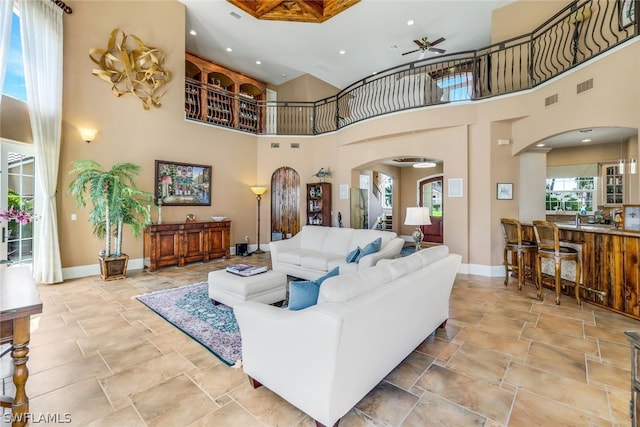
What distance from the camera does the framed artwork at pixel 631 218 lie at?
332 cm

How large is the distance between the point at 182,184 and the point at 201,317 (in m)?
4.18

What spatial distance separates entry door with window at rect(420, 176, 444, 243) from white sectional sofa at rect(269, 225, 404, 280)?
5927 mm

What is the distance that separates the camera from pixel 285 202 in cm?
843

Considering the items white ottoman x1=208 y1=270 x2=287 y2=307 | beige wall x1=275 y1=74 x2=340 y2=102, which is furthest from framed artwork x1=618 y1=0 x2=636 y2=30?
beige wall x1=275 y1=74 x2=340 y2=102

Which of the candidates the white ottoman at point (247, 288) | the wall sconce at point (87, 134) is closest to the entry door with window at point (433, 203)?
the white ottoman at point (247, 288)

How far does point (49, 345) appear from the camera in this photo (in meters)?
2.69

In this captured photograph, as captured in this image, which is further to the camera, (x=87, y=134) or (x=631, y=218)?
(x=87, y=134)

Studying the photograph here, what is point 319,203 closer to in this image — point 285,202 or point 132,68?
point 285,202

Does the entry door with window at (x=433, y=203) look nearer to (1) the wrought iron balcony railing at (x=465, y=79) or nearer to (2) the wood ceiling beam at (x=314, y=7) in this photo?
(1) the wrought iron balcony railing at (x=465, y=79)

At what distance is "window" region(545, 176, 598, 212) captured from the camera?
7160 millimetres

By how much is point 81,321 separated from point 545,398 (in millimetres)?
4562

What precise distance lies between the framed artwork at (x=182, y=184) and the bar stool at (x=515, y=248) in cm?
659

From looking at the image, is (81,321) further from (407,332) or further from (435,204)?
(435,204)

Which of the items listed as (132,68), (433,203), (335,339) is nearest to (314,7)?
(132,68)
